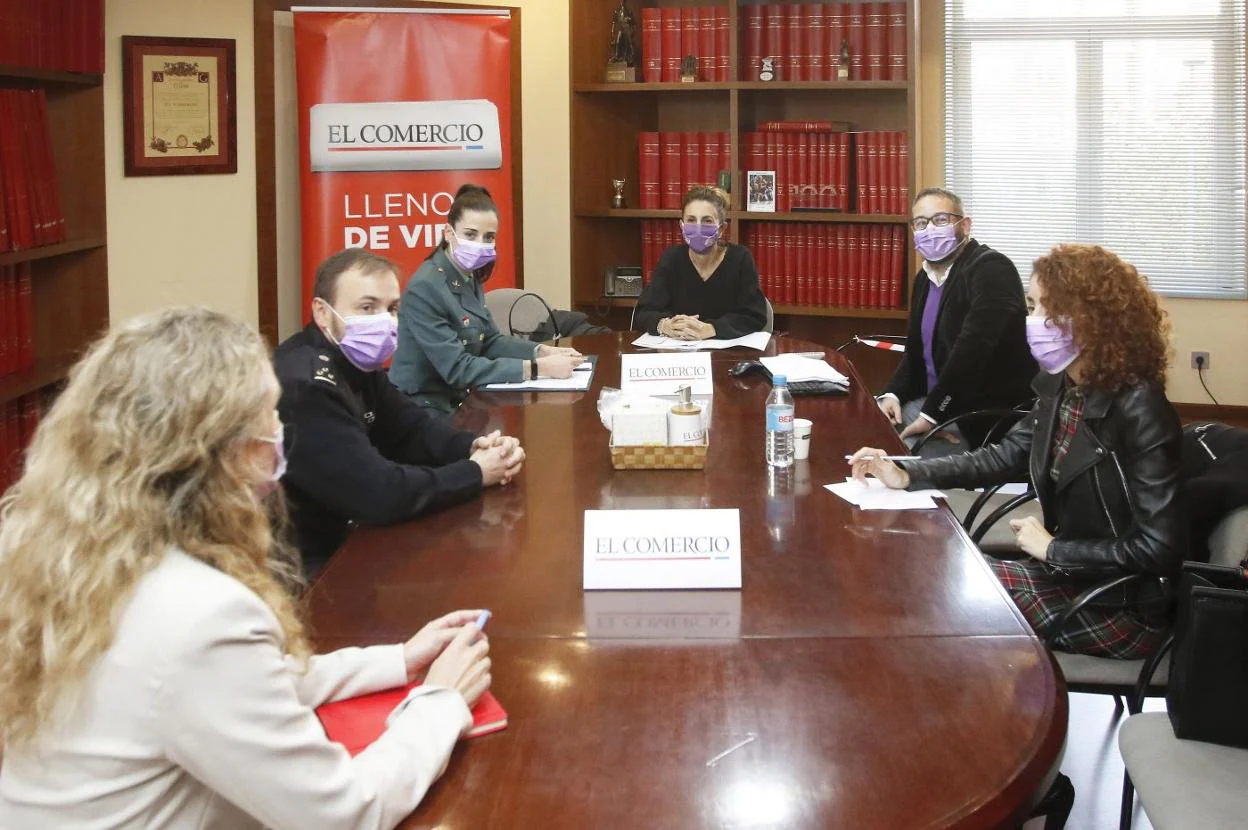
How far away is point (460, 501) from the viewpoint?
254 centimetres

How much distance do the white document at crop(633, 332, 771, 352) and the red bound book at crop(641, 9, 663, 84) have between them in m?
1.92

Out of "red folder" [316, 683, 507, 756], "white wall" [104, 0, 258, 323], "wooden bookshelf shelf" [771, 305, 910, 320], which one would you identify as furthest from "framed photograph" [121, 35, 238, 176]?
"red folder" [316, 683, 507, 756]

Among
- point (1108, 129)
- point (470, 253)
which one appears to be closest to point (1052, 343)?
point (470, 253)

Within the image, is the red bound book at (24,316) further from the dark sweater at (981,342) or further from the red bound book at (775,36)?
the red bound book at (775,36)

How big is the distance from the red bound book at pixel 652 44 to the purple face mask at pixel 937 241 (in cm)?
217

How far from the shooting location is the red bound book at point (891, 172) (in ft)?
19.6

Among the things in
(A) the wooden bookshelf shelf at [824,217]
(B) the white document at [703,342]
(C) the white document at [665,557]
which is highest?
(A) the wooden bookshelf shelf at [824,217]

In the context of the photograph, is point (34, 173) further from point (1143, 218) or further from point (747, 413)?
point (1143, 218)

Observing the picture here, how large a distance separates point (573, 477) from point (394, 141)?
339 cm

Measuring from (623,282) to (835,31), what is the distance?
156 cm

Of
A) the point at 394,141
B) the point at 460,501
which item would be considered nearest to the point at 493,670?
the point at 460,501

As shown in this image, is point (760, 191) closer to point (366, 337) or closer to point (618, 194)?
point (618, 194)

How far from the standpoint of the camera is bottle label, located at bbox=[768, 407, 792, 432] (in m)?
2.78

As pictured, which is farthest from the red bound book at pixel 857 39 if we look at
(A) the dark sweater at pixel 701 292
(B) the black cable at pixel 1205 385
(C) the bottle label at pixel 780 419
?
(C) the bottle label at pixel 780 419
